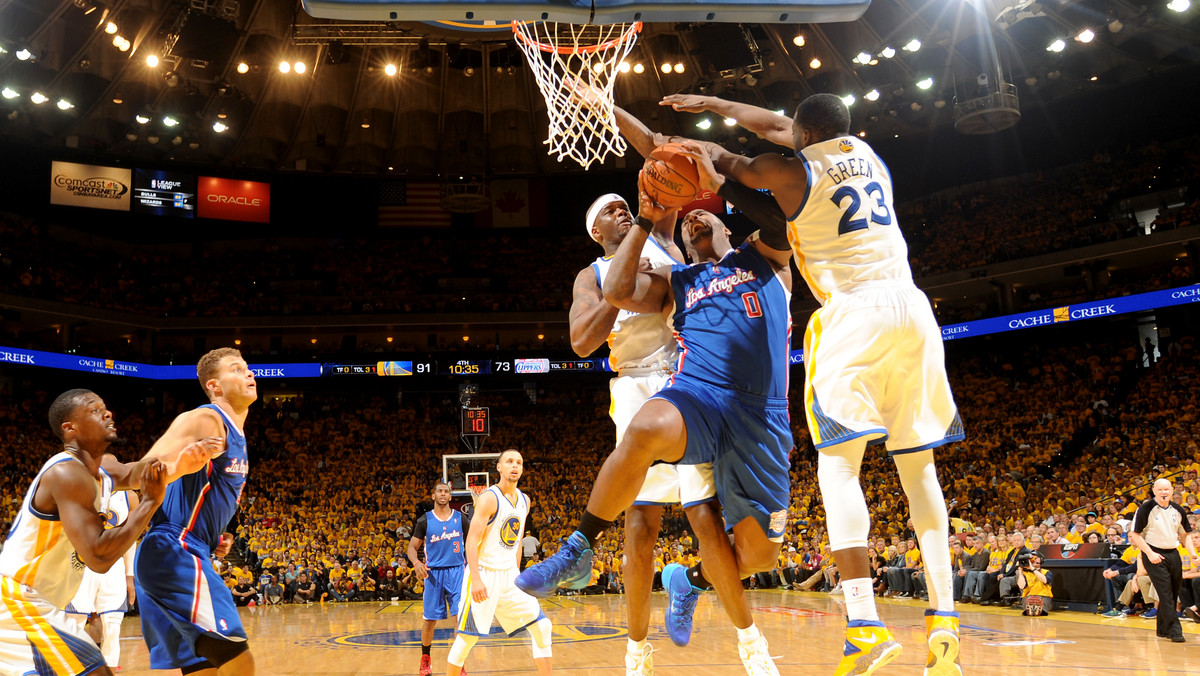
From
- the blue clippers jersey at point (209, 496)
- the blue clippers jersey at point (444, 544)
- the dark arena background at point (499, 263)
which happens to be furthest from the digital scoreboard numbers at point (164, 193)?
the blue clippers jersey at point (209, 496)

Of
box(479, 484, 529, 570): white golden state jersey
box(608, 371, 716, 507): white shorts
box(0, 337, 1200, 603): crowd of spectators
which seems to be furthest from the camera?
box(0, 337, 1200, 603): crowd of spectators

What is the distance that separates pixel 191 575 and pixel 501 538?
371 centimetres

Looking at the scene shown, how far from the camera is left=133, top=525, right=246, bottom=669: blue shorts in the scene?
405cm

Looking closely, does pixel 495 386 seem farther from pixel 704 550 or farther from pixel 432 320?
pixel 704 550

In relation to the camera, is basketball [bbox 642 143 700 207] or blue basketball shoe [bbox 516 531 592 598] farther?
basketball [bbox 642 143 700 207]

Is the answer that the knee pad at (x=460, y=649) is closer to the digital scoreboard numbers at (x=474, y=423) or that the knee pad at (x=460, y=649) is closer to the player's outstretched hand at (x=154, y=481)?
the player's outstretched hand at (x=154, y=481)

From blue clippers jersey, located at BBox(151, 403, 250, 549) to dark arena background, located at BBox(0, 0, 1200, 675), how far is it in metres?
6.34

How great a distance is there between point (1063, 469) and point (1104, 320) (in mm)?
6631

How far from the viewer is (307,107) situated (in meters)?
24.2

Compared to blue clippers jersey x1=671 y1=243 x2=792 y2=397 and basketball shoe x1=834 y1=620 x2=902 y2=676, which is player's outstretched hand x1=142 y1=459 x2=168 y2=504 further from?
basketball shoe x1=834 y1=620 x2=902 y2=676

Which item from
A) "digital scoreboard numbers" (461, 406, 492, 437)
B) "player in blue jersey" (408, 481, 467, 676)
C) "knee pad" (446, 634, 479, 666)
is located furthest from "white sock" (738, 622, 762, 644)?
"digital scoreboard numbers" (461, 406, 492, 437)

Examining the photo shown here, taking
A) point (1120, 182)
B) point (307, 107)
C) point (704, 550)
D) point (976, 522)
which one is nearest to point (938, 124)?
point (1120, 182)

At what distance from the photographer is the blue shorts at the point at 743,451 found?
4.04 m

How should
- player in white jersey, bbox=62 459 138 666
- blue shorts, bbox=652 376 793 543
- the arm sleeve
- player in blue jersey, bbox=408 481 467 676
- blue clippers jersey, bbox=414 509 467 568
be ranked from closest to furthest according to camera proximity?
the arm sleeve → blue shorts, bbox=652 376 793 543 → player in white jersey, bbox=62 459 138 666 → player in blue jersey, bbox=408 481 467 676 → blue clippers jersey, bbox=414 509 467 568
